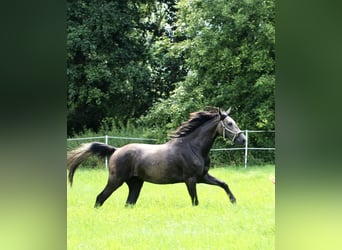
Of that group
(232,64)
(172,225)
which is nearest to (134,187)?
(172,225)

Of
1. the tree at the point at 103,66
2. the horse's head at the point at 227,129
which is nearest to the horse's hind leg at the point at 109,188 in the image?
the horse's head at the point at 227,129

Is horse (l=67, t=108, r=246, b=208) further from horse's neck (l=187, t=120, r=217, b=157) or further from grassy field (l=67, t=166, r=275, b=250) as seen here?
grassy field (l=67, t=166, r=275, b=250)

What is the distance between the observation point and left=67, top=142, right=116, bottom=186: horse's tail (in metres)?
5.58

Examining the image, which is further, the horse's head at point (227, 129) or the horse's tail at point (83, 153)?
the horse's head at point (227, 129)

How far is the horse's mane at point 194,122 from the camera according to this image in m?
6.30

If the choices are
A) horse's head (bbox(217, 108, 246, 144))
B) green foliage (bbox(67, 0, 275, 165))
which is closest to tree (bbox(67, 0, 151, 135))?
green foliage (bbox(67, 0, 275, 165))

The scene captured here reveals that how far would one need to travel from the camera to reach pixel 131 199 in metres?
6.64

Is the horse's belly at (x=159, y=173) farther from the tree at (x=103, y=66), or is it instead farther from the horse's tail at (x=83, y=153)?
the tree at (x=103, y=66)

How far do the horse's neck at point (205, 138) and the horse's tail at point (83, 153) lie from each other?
0.98 meters

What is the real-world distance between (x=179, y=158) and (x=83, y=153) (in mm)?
1185

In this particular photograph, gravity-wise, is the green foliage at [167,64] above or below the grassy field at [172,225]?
above

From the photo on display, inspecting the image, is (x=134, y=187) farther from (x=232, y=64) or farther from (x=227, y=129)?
(x=232, y=64)
